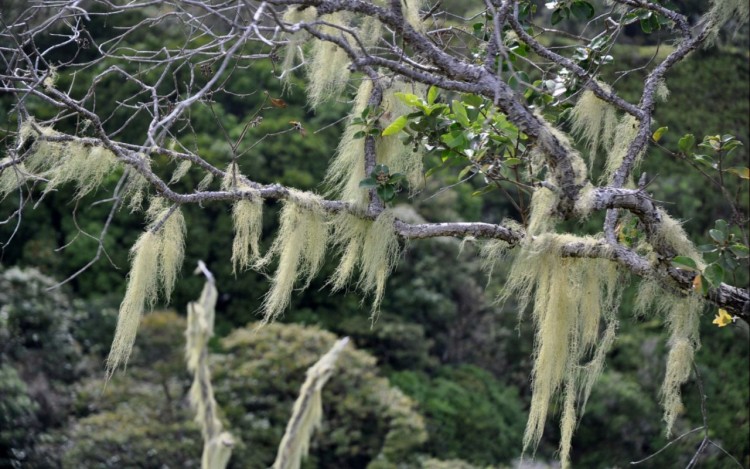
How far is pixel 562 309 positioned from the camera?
95.8 inches

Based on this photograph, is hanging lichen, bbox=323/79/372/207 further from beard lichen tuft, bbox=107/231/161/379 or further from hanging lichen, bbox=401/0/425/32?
beard lichen tuft, bbox=107/231/161/379

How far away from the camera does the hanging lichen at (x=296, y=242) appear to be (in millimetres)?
2457

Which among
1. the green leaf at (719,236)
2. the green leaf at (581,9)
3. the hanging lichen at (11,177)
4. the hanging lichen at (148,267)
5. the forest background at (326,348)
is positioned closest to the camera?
the green leaf at (719,236)

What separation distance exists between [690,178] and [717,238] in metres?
8.64

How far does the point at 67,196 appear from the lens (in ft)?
32.3

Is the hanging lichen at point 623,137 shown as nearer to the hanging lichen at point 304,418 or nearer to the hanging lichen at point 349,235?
the hanging lichen at point 349,235

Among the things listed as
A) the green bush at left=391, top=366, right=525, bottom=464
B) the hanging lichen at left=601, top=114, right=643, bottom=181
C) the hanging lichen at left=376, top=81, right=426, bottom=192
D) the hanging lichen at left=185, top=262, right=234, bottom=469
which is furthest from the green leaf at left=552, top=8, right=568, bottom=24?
the green bush at left=391, top=366, right=525, bottom=464

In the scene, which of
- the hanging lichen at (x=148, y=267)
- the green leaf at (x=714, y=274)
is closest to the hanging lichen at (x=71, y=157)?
the hanging lichen at (x=148, y=267)

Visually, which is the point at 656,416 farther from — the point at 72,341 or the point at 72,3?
the point at 72,3

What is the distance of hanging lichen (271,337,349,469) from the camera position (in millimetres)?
4539

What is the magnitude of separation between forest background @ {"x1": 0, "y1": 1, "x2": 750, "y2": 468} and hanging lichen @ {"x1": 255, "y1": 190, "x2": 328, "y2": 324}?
4.09 metres

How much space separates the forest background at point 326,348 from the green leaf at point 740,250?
15.1 ft

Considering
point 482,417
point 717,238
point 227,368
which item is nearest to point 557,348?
point 717,238

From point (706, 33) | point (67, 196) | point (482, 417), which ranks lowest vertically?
point (482, 417)
